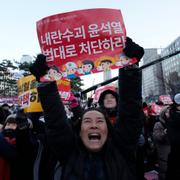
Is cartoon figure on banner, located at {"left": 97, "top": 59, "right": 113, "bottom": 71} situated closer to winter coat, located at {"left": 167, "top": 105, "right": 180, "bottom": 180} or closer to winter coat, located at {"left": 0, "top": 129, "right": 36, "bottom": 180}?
winter coat, located at {"left": 0, "top": 129, "right": 36, "bottom": 180}

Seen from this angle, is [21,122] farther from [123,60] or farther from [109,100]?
[109,100]

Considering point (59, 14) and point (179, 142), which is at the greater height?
point (59, 14)

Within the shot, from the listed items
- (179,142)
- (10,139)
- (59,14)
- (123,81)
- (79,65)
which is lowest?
(179,142)

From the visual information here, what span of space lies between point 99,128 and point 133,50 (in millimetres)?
620

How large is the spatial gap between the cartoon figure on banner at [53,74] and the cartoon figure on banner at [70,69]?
56 millimetres

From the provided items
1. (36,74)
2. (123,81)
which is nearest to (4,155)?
(36,74)

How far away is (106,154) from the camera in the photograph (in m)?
1.83

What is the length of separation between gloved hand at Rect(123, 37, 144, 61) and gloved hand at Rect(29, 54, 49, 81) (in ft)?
2.03

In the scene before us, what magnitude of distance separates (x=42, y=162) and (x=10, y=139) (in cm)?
42

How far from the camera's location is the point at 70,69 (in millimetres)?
2051

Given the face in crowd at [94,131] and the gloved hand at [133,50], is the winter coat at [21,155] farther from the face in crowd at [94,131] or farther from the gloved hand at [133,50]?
the gloved hand at [133,50]

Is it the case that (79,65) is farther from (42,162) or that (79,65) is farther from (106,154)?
(42,162)

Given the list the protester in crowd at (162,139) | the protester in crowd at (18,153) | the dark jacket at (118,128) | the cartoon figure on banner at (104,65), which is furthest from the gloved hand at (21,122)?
the protester in crowd at (162,139)

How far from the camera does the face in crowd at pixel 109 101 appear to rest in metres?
3.12
